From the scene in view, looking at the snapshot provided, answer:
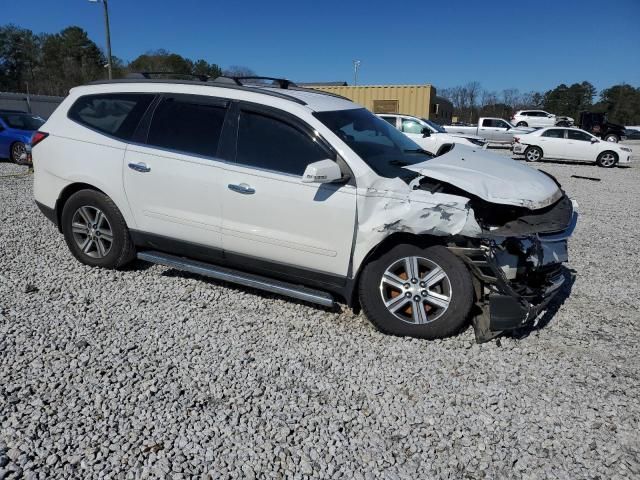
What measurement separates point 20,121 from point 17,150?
104 cm

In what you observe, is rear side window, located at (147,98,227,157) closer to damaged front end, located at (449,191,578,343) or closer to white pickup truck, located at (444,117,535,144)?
damaged front end, located at (449,191,578,343)

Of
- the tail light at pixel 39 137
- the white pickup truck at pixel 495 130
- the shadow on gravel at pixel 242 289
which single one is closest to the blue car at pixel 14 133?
the tail light at pixel 39 137

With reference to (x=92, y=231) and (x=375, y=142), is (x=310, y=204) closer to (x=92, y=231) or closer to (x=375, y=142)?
(x=375, y=142)

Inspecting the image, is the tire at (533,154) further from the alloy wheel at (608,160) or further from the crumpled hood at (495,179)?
the crumpled hood at (495,179)

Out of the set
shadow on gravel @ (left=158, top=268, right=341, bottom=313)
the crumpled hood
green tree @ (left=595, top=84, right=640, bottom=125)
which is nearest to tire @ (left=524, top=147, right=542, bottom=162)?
the crumpled hood

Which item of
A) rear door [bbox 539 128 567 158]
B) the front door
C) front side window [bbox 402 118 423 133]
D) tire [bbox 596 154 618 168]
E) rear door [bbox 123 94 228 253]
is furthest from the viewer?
rear door [bbox 539 128 567 158]

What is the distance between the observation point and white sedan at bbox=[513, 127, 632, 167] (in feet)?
61.3

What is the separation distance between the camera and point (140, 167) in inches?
170

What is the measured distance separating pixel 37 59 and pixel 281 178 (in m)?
68.0

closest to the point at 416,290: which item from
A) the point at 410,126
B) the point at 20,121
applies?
the point at 410,126

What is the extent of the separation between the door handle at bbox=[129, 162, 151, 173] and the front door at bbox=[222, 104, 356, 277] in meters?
0.87

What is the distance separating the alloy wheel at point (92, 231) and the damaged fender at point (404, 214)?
8.75 ft

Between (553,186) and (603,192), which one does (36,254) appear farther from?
(603,192)

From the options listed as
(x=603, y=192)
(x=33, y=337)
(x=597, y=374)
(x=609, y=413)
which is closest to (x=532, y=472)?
(x=609, y=413)
